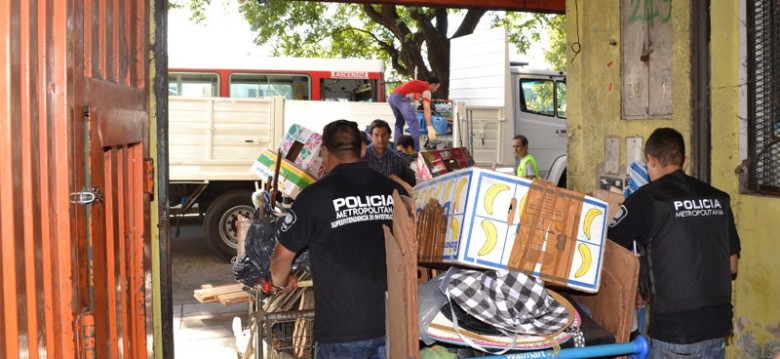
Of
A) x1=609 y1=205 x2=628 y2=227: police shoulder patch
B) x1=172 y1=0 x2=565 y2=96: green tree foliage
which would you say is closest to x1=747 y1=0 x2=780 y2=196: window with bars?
x1=609 y1=205 x2=628 y2=227: police shoulder patch

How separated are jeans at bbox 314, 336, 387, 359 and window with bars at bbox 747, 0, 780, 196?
2.70 metres

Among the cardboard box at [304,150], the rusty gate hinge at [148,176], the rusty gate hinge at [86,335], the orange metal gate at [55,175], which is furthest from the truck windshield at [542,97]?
the rusty gate hinge at [86,335]

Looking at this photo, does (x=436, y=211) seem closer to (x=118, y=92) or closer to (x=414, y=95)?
(x=118, y=92)

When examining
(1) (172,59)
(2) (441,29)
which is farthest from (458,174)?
(2) (441,29)

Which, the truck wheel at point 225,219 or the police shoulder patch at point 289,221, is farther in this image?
the truck wheel at point 225,219

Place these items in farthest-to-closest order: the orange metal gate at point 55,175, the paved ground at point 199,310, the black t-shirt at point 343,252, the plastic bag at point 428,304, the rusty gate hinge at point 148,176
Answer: the paved ground at point 199,310 < the black t-shirt at point 343,252 < the rusty gate hinge at point 148,176 < the plastic bag at point 428,304 < the orange metal gate at point 55,175

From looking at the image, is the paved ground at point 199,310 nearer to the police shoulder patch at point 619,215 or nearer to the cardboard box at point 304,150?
the cardboard box at point 304,150

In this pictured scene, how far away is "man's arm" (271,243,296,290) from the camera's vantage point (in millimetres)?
3805

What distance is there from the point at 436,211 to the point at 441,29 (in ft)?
47.3

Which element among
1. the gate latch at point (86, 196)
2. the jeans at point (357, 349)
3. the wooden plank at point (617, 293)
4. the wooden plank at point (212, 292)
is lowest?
the wooden plank at point (212, 292)

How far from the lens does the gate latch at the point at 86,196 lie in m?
1.95

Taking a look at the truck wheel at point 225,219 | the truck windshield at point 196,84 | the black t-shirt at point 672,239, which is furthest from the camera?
the truck windshield at point 196,84

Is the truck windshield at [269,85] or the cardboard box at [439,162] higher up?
the truck windshield at [269,85]

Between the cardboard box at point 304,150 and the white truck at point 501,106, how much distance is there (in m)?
5.48
